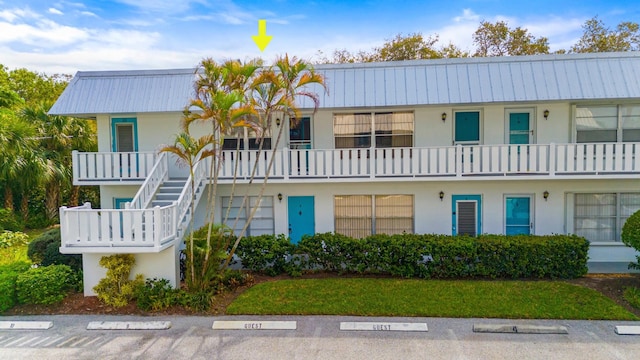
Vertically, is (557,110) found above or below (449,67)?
below

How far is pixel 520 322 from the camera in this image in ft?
24.4

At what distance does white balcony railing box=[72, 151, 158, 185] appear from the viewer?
11.4 meters

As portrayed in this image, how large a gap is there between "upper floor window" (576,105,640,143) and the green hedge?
3643 mm

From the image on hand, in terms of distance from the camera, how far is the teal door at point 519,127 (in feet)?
39.0

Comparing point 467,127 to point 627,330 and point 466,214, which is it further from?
point 627,330

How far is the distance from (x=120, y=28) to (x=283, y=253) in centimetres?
1154

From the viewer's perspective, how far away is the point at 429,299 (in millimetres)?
8508

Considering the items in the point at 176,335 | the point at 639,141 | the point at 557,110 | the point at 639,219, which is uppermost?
the point at 557,110

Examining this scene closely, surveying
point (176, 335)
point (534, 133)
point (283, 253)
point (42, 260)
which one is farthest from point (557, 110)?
point (42, 260)

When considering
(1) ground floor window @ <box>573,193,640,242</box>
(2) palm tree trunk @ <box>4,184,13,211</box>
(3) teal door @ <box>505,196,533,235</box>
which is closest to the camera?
(1) ground floor window @ <box>573,193,640,242</box>

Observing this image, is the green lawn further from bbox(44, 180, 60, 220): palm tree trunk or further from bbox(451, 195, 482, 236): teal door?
bbox(44, 180, 60, 220): palm tree trunk

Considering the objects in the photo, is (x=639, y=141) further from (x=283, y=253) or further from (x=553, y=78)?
(x=283, y=253)

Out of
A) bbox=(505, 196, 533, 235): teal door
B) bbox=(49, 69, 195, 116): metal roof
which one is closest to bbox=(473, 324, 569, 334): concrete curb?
bbox=(505, 196, 533, 235): teal door

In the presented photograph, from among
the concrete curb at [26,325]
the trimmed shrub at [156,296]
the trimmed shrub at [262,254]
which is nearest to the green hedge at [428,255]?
the trimmed shrub at [262,254]
